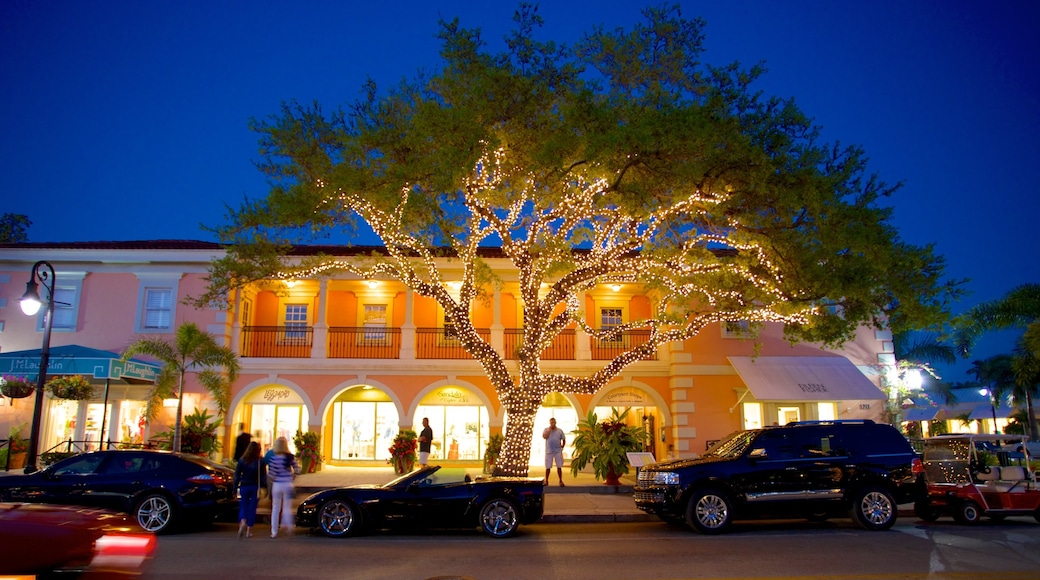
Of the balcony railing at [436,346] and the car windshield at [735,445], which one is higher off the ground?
the balcony railing at [436,346]

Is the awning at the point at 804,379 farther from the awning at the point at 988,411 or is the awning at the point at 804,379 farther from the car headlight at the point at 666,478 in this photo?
the awning at the point at 988,411

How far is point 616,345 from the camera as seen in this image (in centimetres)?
2297

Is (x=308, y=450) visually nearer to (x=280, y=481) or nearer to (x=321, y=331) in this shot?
(x=321, y=331)

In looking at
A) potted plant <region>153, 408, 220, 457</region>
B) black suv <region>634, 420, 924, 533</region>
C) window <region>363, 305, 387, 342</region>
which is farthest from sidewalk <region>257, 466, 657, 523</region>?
window <region>363, 305, 387, 342</region>

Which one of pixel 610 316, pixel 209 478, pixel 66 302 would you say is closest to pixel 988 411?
pixel 610 316

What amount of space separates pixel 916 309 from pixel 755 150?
16.5 feet

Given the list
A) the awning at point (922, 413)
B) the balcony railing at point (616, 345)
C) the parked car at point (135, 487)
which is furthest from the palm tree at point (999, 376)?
the parked car at point (135, 487)

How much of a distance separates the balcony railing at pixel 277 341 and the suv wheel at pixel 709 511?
→ 47.2 ft

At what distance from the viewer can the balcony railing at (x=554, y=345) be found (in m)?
22.4

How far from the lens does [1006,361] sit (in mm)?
43469

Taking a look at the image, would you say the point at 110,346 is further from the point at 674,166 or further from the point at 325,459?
the point at 674,166

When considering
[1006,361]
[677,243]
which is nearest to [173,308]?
[677,243]

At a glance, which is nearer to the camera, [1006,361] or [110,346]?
[110,346]

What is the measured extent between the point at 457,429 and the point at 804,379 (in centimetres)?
1105
